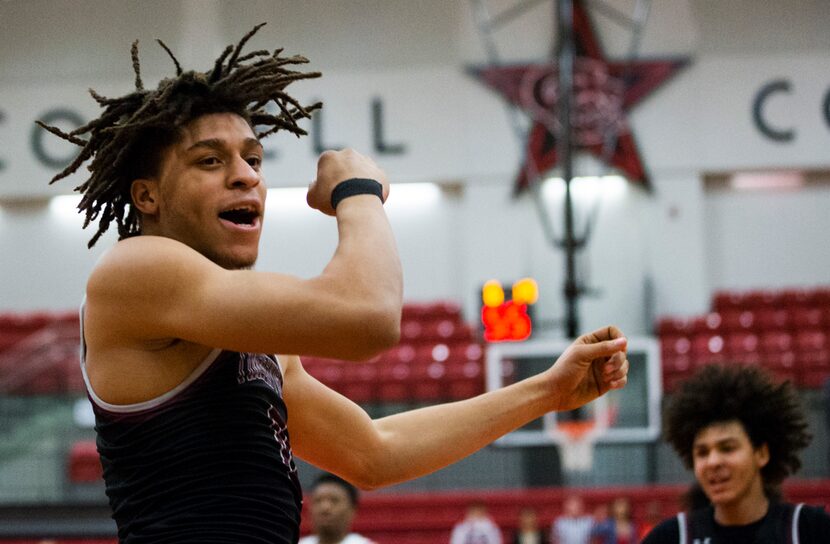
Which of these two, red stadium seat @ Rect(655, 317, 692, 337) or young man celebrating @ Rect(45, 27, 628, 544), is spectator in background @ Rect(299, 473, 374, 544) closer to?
young man celebrating @ Rect(45, 27, 628, 544)

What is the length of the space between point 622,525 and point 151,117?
1122cm

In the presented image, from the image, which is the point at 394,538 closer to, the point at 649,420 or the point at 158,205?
the point at 649,420

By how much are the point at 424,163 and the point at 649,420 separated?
607 centimetres

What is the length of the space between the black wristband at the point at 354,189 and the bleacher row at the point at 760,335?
45.6ft

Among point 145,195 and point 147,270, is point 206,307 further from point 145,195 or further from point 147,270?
point 145,195

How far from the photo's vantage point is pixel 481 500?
44.2 feet

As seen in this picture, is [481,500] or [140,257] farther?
[481,500]

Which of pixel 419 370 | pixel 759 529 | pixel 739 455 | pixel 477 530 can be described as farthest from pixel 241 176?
pixel 419 370

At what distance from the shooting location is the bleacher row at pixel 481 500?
13609 mm

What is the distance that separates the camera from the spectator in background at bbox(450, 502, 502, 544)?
498 inches

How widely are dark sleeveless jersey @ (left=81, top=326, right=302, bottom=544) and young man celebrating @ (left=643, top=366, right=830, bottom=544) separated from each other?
207 centimetres

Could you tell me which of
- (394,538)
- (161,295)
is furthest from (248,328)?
(394,538)

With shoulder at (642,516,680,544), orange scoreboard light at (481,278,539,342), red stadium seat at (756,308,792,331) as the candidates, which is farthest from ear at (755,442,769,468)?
red stadium seat at (756,308,792,331)

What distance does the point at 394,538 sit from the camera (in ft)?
45.0
